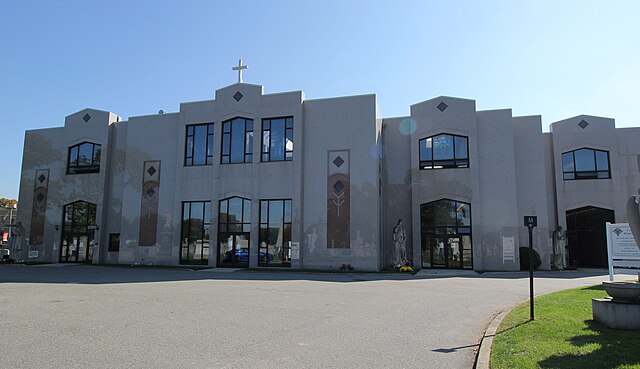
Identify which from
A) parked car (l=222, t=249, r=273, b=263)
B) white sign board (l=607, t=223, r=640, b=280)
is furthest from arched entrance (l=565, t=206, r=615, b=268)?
parked car (l=222, t=249, r=273, b=263)

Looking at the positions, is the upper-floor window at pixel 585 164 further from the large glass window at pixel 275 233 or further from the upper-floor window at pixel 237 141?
the upper-floor window at pixel 237 141

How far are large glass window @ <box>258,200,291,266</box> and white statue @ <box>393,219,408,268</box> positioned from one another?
6.18 metres

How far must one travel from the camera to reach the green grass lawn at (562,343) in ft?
18.9

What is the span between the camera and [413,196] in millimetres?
27766

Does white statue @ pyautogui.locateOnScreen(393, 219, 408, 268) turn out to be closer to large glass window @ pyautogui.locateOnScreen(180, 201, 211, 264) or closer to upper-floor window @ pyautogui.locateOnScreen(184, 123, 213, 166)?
large glass window @ pyautogui.locateOnScreen(180, 201, 211, 264)

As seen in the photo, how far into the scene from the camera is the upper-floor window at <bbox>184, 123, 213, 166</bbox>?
28.9m

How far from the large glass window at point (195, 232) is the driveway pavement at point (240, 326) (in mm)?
12500

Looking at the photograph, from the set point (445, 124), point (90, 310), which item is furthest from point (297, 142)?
point (90, 310)

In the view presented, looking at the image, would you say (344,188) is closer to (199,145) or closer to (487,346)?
(199,145)

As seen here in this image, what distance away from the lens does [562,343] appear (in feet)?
22.1

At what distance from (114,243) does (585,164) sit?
31247 millimetres

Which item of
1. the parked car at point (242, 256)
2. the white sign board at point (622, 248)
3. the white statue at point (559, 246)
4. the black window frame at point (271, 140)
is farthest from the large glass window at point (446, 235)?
the white sign board at point (622, 248)

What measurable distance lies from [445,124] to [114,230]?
22.6m

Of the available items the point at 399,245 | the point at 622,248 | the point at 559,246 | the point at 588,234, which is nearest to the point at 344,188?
the point at 399,245
